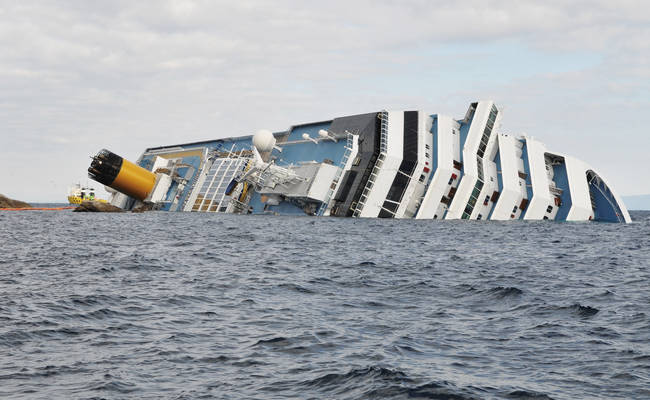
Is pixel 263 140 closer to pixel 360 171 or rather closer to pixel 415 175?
pixel 360 171

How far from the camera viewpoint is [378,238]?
3372 centimetres

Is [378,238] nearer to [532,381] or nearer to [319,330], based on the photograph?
[319,330]

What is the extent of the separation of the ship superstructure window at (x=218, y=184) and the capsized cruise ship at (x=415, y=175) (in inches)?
5.7

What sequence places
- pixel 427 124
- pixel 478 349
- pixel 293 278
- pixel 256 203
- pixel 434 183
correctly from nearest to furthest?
pixel 478 349, pixel 293 278, pixel 434 183, pixel 427 124, pixel 256 203

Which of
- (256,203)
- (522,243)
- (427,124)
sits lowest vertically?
(256,203)

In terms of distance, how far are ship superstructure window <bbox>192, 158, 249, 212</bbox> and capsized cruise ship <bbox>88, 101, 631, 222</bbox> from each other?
5.7 inches

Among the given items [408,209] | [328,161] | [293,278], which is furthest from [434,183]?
[293,278]

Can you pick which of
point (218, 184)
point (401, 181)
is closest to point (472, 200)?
point (401, 181)

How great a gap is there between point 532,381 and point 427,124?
46.3 meters

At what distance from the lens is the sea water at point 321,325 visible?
951 cm

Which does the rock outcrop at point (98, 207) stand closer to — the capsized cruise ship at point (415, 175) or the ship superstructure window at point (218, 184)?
the ship superstructure window at point (218, 184)

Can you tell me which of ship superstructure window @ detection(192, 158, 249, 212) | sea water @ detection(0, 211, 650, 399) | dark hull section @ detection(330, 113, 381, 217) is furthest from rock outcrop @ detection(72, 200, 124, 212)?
sea water @ detection(0, 211, 650, 399)

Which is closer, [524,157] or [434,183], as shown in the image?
[434,183]

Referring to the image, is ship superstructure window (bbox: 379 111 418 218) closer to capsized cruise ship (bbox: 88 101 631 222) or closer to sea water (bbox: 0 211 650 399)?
capsized cruise ship (bbox: 88 101 631 222)
